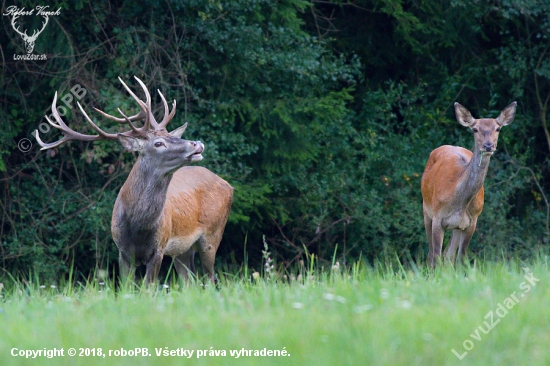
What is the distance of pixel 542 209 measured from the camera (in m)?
14.3

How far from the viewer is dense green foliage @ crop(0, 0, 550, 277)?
35.2 ft

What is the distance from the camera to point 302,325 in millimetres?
4023

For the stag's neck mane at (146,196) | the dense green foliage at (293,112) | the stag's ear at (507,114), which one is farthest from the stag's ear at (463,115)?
the stag's neck mane at (146,196)

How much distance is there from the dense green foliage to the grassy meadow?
15.8 feet

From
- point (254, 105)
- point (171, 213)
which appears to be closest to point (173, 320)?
point (171, 213)

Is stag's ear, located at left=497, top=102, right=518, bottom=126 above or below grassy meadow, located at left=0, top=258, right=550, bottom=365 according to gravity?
above

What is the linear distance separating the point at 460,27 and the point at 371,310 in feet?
33.2

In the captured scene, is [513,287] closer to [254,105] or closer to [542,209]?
[254,105]

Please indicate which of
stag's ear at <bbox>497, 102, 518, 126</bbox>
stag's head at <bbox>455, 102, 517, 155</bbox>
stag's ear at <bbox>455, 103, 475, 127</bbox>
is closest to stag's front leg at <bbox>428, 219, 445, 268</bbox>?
stag's head at <bbox>455, 102, 517, 155</bbox>

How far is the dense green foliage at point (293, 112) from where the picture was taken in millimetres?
10734

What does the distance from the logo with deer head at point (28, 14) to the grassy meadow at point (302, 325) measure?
578 centimetres

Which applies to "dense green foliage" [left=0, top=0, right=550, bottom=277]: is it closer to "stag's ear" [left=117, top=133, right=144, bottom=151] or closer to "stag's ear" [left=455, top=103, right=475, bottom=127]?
"stag's ear" [left=117, top=133, right=144, bottom=151]

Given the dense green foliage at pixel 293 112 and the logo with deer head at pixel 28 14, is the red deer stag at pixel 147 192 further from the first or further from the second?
the logo with deer head at pixel 28 14

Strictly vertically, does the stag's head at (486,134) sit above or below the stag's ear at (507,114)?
below
